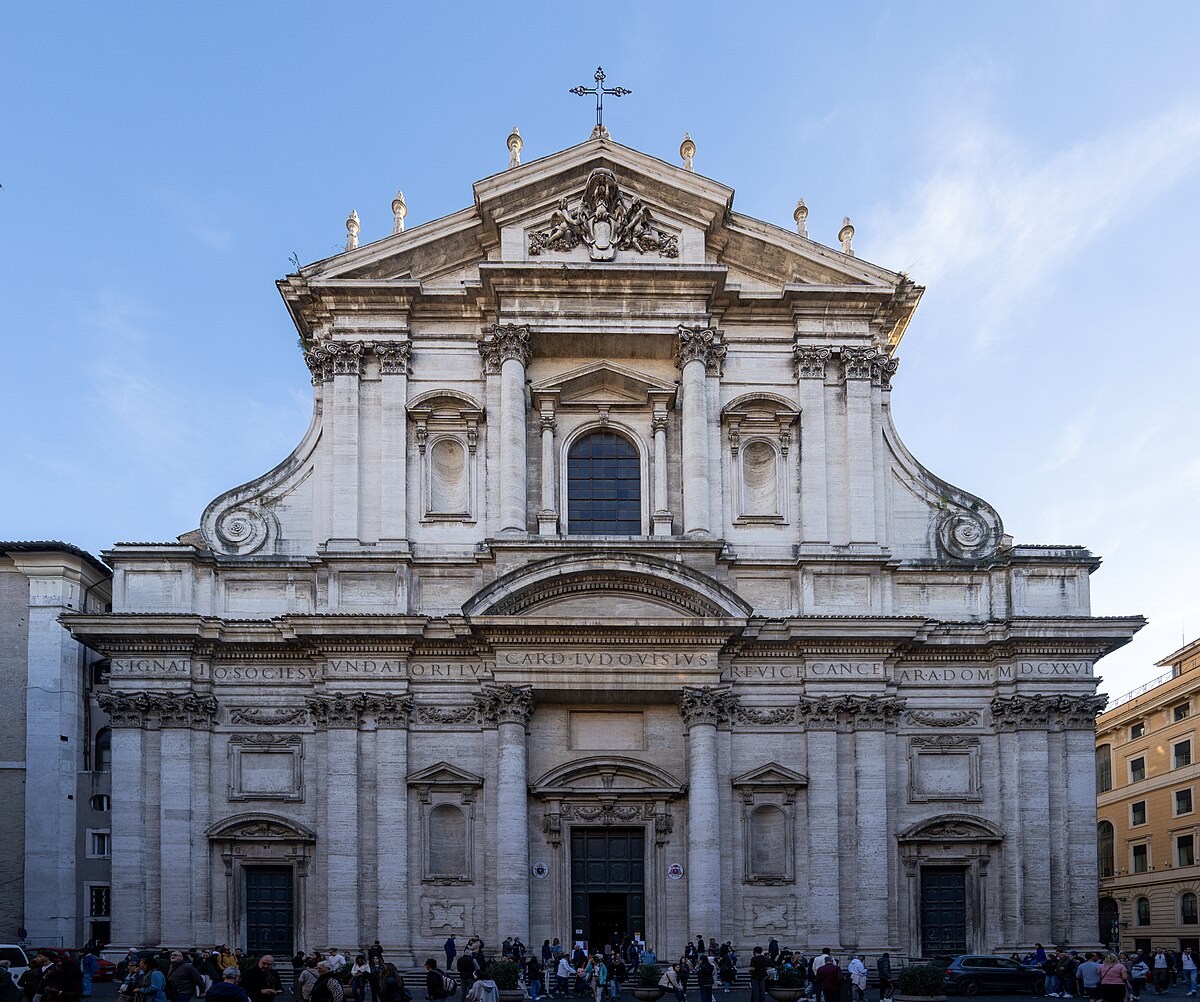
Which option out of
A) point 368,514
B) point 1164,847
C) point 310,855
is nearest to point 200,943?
point 310,855

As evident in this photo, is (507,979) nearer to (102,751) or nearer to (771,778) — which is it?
(771,778)

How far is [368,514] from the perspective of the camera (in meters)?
34.2

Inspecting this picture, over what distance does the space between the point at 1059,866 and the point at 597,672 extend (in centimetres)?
1064

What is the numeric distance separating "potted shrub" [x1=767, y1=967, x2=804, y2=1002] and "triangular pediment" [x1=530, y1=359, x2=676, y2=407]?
1337cm

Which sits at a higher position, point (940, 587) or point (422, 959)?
point (940, 587)

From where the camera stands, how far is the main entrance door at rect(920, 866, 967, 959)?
109 feet

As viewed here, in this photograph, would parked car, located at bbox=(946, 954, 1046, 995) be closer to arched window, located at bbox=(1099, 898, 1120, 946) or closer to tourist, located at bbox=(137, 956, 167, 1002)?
tourist, located at bbox=(137, 956, 167, 1002)

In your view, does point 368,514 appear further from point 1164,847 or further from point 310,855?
point 1164,847

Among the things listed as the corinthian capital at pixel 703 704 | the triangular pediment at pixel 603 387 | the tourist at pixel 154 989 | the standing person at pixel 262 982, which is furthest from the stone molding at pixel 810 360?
the standing person at pixel 262 982

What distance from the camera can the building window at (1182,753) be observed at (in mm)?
51250

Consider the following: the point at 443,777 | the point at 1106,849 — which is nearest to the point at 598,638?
the point at 443,777

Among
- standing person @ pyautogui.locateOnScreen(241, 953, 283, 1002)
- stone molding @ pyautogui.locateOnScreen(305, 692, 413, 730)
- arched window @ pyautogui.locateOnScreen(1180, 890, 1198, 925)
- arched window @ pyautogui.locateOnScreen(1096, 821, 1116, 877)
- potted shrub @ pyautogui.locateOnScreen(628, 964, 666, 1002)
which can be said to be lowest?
arched window @ pyautogui.locateOnScreen(1180, 890, 1198, 925)

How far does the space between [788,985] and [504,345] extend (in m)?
15.1

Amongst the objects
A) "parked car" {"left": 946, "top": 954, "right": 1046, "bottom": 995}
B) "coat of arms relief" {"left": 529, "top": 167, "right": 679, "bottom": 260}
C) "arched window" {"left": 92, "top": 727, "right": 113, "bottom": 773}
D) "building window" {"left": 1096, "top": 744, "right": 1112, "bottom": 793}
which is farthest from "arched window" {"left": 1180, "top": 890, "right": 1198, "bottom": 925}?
"arched window" {"left": 92, "top": 727, "right": 113, "bottom": 773}
